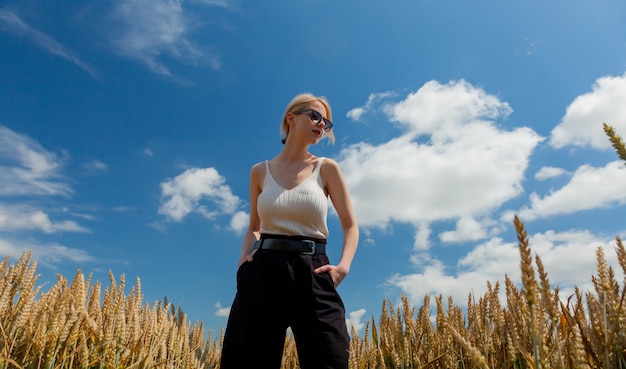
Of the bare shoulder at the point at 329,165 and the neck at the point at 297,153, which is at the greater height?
the neck at the point at 297,153

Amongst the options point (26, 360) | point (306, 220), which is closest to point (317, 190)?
point (306, 220)

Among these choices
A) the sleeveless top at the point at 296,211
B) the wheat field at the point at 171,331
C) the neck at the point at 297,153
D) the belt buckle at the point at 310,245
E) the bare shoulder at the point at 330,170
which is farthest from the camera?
the neck at the point at 297,153

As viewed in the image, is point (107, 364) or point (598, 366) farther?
point (107, 364)

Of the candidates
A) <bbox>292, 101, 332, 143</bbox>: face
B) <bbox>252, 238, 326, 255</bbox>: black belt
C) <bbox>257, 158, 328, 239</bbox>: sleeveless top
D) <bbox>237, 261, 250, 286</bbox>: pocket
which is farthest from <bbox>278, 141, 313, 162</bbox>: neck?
<bbox>237, 261, 250, 286</bbox>: pocket

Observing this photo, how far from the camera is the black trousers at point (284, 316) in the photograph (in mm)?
2043

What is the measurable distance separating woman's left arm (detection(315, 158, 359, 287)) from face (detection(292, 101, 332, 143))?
0.16m

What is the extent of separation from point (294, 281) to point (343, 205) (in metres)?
0.54

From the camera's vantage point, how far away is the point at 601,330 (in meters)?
1.37

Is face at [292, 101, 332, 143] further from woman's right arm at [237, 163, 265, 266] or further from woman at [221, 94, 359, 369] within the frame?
woman's right arm at [237, 163, 265, 266]

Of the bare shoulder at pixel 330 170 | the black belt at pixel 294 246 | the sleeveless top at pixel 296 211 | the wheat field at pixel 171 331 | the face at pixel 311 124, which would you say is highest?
the face at pixel 311 124

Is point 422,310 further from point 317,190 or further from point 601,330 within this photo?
point 601,330

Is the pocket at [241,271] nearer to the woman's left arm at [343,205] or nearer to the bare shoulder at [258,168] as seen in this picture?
the woman's left arm at [343,205]

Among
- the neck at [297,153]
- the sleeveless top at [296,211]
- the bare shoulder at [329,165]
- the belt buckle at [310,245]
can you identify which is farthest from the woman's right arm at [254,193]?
the belt buckle at [310,245]

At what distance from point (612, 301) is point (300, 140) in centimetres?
166
